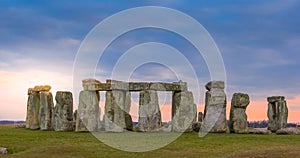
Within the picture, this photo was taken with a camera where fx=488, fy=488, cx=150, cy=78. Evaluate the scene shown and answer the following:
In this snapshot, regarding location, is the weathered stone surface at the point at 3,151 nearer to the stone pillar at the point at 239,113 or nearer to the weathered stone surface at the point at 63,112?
the weathered stone surface at the point at 63,112

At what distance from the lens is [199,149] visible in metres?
20.9

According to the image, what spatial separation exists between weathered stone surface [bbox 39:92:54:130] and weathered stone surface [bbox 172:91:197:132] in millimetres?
8711

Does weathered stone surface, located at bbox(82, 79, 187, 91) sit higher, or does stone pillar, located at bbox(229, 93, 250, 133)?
weathered stone surface, located at bbox(82, 79, 187, 91)

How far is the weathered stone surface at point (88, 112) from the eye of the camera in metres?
32.3

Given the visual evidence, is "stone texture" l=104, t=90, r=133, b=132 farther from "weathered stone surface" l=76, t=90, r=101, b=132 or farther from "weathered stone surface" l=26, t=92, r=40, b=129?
"weathered stone surface" l=26, t=92, r=40, b=129

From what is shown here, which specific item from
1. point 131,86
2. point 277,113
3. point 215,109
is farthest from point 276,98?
point 131,86

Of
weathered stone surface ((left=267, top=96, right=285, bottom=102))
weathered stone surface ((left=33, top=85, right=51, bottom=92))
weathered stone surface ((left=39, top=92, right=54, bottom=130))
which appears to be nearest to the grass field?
weathered stone surface ((left=39, top=92, right=54, bottom=130))

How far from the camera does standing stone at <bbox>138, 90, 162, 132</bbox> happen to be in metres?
32.9

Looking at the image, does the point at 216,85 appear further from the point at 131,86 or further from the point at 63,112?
the point at 63,112

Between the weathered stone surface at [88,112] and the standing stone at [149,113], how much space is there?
2.94m

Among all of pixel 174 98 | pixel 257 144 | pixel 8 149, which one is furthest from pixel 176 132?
pixel 8 149

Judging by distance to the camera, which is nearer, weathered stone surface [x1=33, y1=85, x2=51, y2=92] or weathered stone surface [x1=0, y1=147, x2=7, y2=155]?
weathered stone surface [x1=0, y1=147, x2=7, y2=155]

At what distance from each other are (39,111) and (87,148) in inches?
613

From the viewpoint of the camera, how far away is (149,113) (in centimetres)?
3291
